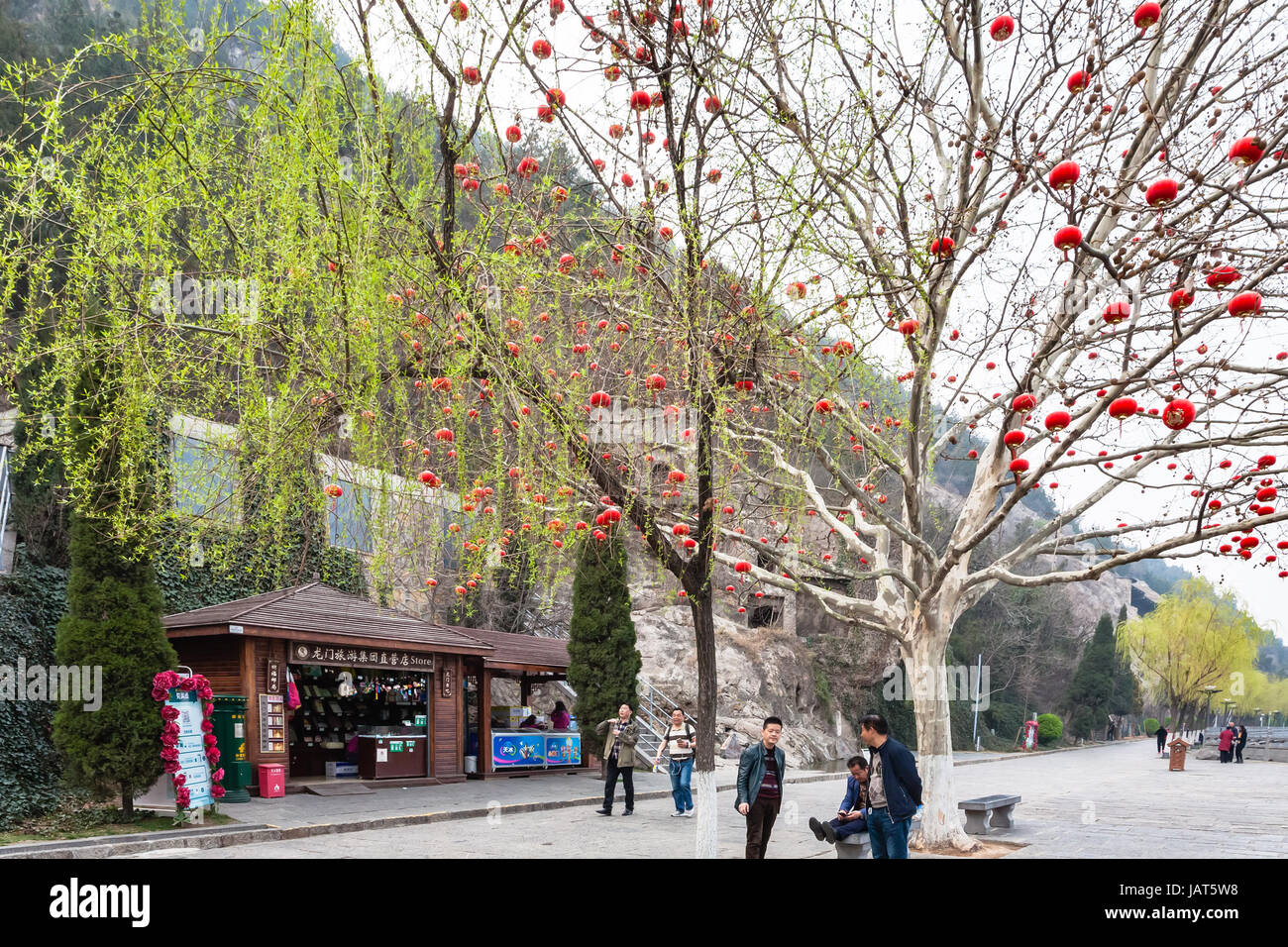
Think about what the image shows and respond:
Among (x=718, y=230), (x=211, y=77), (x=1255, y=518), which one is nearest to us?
(x=211, y=77)

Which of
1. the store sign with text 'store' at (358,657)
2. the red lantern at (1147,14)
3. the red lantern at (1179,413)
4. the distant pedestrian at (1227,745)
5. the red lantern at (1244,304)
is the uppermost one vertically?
the red lantern at (1147,14)

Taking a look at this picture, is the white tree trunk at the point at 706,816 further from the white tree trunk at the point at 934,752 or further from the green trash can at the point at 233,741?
the green trash can at the point at 233,741

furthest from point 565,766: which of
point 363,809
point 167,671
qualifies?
point 167,671

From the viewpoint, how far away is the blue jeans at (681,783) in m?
14.4

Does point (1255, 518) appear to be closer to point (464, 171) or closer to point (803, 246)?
point (803, 246)

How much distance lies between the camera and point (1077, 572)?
9.45 meters

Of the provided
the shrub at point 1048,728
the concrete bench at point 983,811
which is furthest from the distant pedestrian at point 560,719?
the shrub at point 1048,728

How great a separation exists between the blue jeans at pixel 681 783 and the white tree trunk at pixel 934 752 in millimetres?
4346

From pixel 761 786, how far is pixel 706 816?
0.55 metres

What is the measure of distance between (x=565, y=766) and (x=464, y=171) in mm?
16648

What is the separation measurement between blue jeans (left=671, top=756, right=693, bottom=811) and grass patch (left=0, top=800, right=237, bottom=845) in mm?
6106

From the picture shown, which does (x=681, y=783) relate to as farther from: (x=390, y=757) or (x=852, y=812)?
(x=852, y=812)

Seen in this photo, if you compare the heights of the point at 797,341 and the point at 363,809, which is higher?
the point at 797,341

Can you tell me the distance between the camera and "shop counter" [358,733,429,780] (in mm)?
16688
